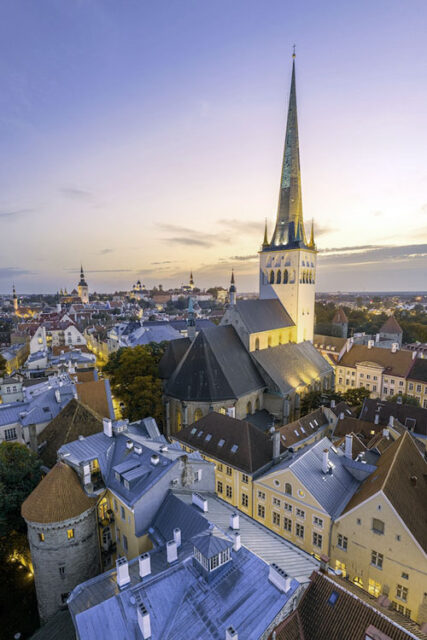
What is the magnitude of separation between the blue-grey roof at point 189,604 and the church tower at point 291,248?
41.2 metres

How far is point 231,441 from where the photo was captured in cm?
2697

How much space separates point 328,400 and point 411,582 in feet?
76.4

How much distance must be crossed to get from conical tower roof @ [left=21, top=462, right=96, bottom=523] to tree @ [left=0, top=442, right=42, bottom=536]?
3.43m

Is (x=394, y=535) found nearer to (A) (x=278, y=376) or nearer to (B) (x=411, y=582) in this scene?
(B) (x=411, y=582)

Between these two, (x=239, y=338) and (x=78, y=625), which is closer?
(x=78, y=625)

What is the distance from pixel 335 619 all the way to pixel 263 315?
117 feet

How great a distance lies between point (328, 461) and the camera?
72.7ft

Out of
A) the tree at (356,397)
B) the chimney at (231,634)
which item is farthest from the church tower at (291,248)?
the chimney at (231,634)

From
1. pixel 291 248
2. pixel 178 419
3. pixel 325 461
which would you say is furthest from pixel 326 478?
pixel 291 248

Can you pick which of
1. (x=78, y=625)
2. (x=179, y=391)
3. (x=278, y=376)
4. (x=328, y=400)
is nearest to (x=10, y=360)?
(x=179, y=391)

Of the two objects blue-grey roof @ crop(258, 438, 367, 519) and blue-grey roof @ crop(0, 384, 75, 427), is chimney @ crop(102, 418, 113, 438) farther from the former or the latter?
blue-grey roof @ crop(258, 438, 367, 519)

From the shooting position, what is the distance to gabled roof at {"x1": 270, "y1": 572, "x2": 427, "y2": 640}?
11.7 m

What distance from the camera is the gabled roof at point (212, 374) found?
34.7 meters

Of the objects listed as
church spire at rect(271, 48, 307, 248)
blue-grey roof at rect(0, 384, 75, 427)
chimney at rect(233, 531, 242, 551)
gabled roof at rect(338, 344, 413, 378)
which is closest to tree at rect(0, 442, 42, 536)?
blue-grey roof at rect(0, 384, 75, 427)
